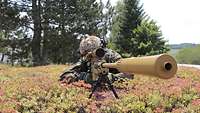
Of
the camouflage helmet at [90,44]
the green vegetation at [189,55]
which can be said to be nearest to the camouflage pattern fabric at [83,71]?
the camouflage helmet at [90,44]

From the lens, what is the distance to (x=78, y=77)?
1028cm

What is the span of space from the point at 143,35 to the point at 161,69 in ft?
123

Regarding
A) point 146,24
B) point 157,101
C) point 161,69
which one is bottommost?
point 157,101

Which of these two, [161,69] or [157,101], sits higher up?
[161,69]

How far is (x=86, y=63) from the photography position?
989 centimetres

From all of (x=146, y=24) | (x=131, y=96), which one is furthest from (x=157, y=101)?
(x=146, y=24)

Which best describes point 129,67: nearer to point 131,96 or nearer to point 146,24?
point 131,96

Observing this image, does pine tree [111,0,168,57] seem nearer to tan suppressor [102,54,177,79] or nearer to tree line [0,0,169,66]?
tree line [0,0,169,66]

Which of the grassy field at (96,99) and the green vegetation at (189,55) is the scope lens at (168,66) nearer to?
the grassy field at (96,99)

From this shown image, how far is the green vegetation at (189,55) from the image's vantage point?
295 ft

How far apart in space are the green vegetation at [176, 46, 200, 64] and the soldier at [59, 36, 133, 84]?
264ft

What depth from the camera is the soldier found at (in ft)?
29.2

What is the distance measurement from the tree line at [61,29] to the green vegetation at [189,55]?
4649cm

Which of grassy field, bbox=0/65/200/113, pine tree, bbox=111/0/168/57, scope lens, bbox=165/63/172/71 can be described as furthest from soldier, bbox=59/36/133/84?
pine tree, bbox=111/0/168/57
